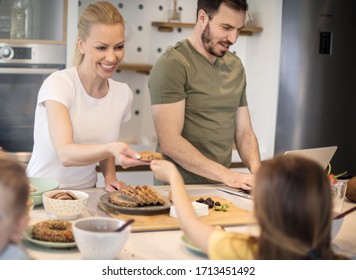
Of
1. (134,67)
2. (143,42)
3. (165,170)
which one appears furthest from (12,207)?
(143,42)

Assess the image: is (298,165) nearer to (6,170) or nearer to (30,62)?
(6,170)

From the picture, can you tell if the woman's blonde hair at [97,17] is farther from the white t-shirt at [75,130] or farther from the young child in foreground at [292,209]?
the young child in foreground at [292,209]

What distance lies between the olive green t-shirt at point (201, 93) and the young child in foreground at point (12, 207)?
3.42ft

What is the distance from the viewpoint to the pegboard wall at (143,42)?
11.3 ft

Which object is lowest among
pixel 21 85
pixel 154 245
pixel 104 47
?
pixel 154 245

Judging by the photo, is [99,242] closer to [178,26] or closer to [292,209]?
[292,209]

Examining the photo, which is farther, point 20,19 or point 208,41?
point 20,19

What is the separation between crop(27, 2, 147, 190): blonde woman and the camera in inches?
70.5

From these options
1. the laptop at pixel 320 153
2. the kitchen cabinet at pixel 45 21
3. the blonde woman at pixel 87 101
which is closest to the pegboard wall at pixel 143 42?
the kitchen cabinet at pixel 45 21

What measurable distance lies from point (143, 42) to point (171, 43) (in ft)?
0.57

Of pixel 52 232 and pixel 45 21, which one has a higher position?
pixel 45 21

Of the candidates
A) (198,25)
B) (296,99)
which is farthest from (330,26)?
(198,25)

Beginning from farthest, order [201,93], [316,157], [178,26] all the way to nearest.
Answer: [178,26] → [201,93] → [316,157]

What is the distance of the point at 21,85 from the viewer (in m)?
3.09
